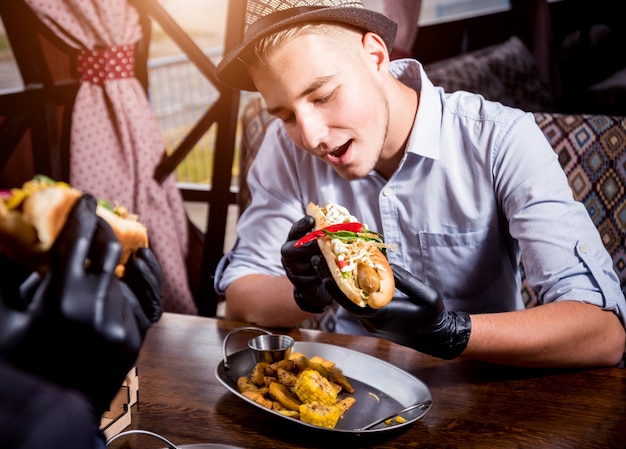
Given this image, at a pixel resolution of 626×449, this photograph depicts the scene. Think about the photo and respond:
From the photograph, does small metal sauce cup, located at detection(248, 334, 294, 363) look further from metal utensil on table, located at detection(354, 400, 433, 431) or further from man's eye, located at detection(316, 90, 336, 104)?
man's eye, located at detection(316, 90, 336, 104)

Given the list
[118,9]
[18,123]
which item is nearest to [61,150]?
[18,123]

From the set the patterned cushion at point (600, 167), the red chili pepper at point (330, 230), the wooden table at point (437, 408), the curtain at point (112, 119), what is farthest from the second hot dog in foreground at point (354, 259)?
the curtain at point (112, 119)

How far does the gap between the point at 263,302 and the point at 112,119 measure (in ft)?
5.78

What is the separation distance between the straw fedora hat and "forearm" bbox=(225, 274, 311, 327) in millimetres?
691

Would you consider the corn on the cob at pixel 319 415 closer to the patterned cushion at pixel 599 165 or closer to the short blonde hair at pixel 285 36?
the short blonde hair at pixel 285 36

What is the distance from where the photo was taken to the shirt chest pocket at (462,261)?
2.00 m

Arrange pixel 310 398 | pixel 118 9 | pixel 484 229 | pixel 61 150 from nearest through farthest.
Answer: pixel 310 398, pixel 484 229, pixel 118 9, pixel 61 150

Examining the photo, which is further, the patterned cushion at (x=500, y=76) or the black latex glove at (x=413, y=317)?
the patterned cushion at (x=500, y=76)

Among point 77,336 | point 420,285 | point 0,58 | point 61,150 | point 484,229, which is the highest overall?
point 77,336

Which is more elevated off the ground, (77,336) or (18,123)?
(77,336)

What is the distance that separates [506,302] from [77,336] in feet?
5.59

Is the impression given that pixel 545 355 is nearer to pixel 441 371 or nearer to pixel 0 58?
pixel 441 371

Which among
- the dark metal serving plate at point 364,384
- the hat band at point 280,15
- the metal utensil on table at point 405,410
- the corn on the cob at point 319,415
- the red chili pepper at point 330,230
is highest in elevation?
the hat band at point 280,15

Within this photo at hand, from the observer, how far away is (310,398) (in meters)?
1.29
